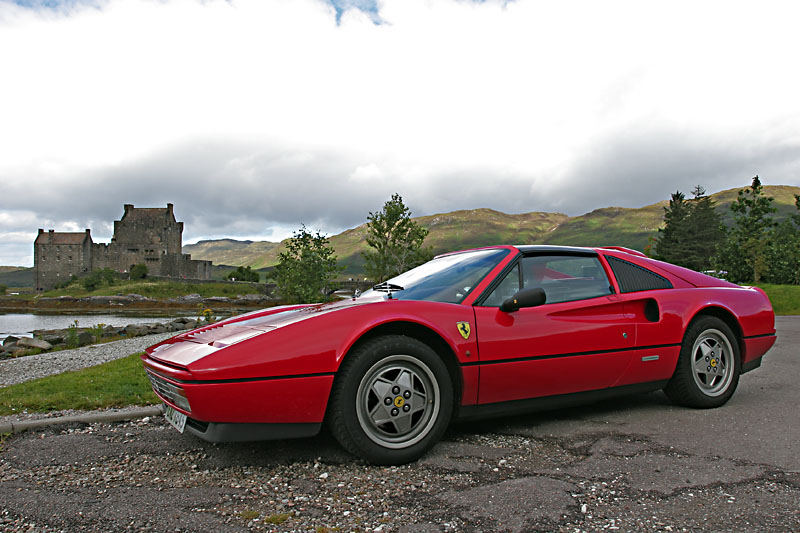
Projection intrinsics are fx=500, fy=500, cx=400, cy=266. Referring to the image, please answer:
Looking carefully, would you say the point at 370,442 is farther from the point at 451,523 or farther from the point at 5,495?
the point at 5,495

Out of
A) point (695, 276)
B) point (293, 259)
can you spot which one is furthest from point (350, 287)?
point (695, 276)

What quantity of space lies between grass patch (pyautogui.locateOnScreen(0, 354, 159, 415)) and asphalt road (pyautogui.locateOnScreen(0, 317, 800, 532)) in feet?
3.02

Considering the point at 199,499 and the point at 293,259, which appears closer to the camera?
the point at 199,499

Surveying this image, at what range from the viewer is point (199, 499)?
2.57 metres

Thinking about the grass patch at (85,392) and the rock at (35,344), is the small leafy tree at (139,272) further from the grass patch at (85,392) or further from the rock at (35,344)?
the grass patch at (85,392)

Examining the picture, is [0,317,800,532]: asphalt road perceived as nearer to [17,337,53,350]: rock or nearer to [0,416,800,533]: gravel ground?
[0,416,800,533]: gravel ground

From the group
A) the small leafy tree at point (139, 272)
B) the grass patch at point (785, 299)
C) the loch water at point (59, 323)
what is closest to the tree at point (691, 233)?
the grass patch at point (785, 299)

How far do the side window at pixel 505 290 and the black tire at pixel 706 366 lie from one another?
1.65m

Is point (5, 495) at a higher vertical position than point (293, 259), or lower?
lower

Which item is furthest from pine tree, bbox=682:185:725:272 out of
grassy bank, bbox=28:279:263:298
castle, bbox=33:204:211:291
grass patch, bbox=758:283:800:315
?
castle, bbox=33:204:211:291

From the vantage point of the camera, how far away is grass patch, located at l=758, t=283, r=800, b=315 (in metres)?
21.0

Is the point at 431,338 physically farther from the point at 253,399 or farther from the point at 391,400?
the point at 253,399

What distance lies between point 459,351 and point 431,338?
20 centimetres

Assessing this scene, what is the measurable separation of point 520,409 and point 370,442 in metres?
1.15
